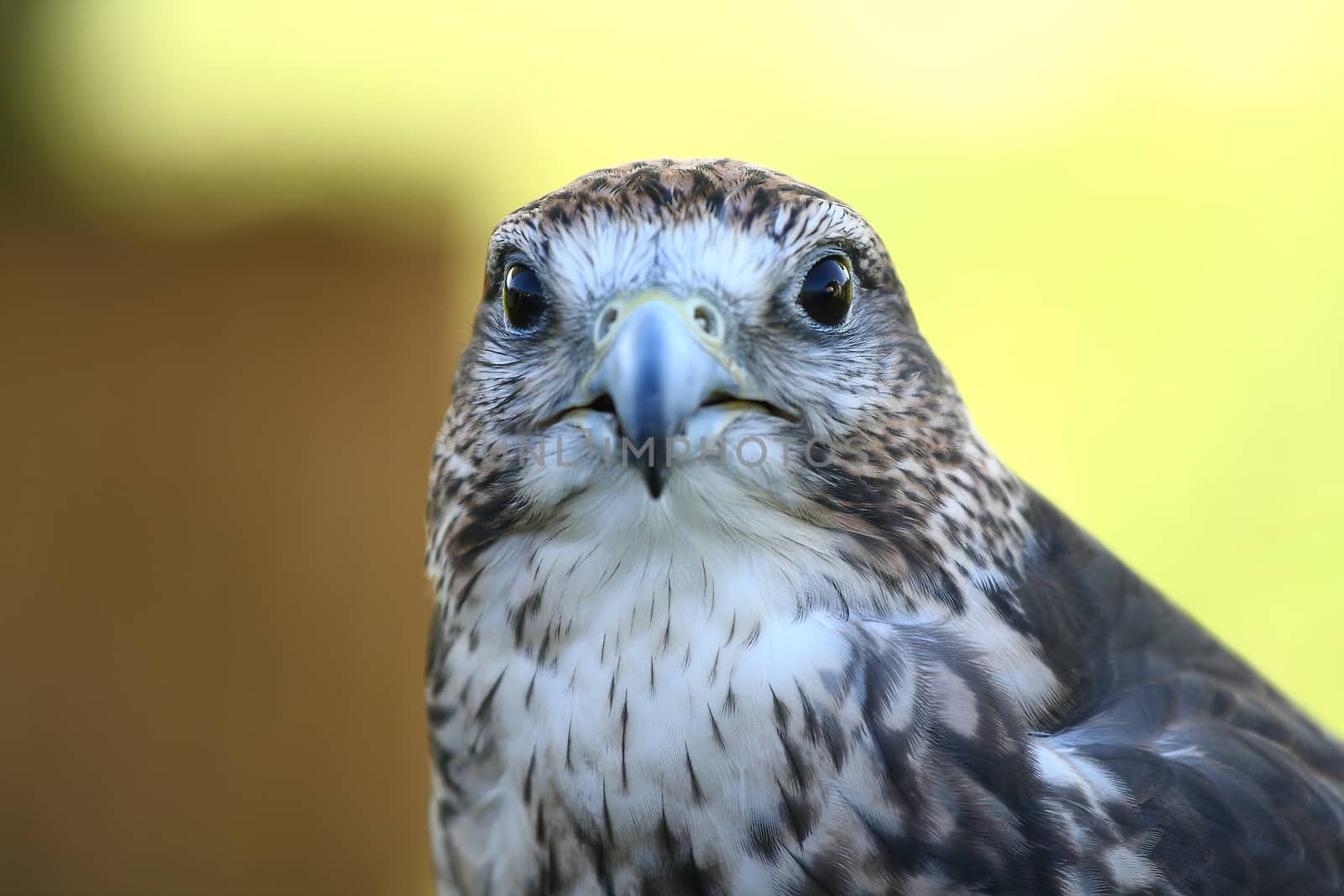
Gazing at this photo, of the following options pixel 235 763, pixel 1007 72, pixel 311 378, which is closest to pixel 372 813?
pixel 235 763

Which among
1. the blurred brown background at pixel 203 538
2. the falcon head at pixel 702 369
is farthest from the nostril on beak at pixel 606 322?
the blurred brown background at pixel 203 538

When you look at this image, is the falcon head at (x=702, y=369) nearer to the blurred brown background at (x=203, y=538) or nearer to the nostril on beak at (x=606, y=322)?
the nostril on beak at (x=606, y=322)

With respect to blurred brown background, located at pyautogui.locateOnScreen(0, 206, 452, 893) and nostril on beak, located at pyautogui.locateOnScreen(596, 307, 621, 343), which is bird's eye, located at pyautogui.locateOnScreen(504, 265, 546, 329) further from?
blurred brown background, located at pyautogui.locateOnScreen(0, 206, 452, 893)

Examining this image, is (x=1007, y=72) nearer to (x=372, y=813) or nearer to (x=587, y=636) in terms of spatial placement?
(x=372, y=813)

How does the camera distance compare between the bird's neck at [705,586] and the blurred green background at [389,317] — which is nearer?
the bird's neck at [705,586]

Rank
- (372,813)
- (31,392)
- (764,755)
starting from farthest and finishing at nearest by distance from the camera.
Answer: (372,813), (31,392), (764,755)

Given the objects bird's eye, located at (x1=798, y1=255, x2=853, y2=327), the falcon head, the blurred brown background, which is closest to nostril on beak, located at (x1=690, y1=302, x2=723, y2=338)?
the falcon head
